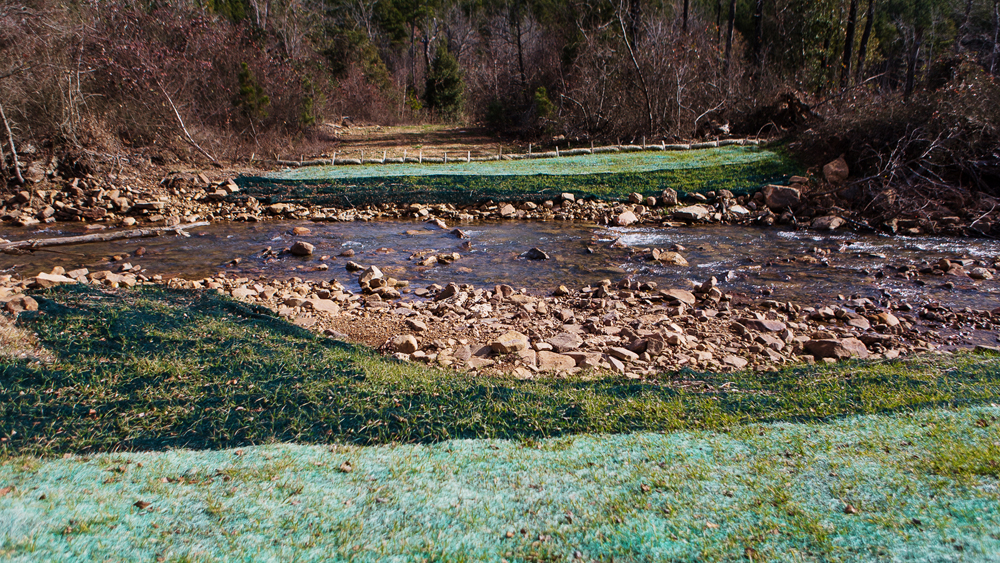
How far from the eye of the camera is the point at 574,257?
904cm

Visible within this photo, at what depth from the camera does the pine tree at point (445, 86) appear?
29.2 m

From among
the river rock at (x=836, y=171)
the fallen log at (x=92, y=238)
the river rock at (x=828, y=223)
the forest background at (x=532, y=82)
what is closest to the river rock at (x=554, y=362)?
the river rock at (x=828, y=223)

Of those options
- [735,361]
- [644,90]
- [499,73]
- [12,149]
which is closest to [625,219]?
[735,361]

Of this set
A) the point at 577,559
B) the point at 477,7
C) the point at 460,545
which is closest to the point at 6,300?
the point at 460,545

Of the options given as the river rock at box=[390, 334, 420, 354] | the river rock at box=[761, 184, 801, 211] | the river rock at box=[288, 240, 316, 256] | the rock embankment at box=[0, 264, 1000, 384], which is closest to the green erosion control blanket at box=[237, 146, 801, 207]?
the river rock at box=[761, 184, 801, 211]

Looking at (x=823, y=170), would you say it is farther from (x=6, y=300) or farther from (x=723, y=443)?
(x=6, y=300)

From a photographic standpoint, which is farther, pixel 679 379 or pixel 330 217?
pixel 330 217

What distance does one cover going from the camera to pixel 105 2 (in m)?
15.6

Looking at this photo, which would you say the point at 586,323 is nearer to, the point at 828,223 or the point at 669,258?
the point at 669,258

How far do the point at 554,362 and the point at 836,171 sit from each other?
9753mm

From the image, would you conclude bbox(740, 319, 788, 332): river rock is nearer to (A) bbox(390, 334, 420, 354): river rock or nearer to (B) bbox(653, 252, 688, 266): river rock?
(B) bbox(653, 252, 688, 266): river rock

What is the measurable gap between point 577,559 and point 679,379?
7.17 feet

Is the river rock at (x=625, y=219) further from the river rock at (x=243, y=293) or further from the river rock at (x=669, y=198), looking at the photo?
the river rock at (x=243, y=293)

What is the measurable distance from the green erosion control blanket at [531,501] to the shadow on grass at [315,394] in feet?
0.56
